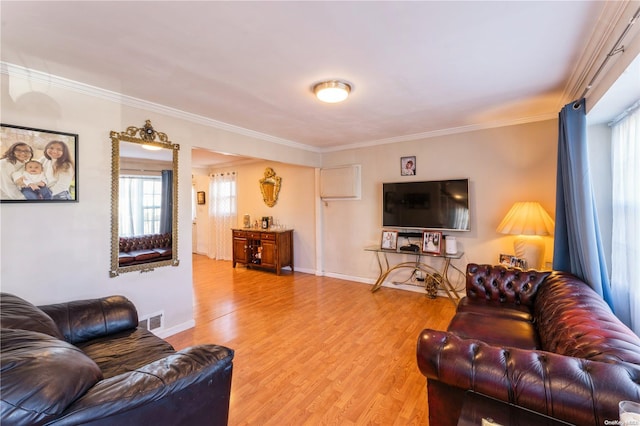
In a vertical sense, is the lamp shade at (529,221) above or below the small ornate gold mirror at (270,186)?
below

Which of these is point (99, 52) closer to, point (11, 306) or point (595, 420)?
point (11, 306)

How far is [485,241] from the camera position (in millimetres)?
3865

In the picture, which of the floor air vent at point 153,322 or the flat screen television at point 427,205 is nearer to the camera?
the floor air vent at point 153,322

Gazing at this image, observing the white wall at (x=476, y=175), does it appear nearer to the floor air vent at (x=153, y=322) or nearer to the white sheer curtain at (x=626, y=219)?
the white sheer curtain at (x=626, y=219)

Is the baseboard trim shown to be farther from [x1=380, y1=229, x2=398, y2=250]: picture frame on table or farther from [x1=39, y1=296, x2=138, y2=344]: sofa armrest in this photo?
[x1=380, y1=229, x2=398, y2=250]: picture frame on table

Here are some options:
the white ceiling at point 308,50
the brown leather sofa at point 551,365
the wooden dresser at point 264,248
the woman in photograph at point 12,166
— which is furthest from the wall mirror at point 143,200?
the brown leather sofa at point 551,365

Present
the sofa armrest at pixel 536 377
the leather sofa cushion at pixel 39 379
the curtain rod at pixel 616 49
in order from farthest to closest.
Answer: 1. the curtain rod at pixel 616 49
2. the sofa armrest at pixel 536 377
3. the leather sofa cushion at pixel 39 379

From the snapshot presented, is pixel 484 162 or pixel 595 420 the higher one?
pixel 484 162

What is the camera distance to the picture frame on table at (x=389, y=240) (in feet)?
14.5

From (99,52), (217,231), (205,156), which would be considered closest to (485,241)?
(99,52)

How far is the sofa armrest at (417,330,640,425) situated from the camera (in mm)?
927

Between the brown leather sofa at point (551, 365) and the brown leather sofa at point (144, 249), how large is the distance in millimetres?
2769

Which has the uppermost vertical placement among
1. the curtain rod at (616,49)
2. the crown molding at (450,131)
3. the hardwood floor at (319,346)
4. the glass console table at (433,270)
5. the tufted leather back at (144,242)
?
the crown molding at (450,131)

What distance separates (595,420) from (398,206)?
3605 mm
